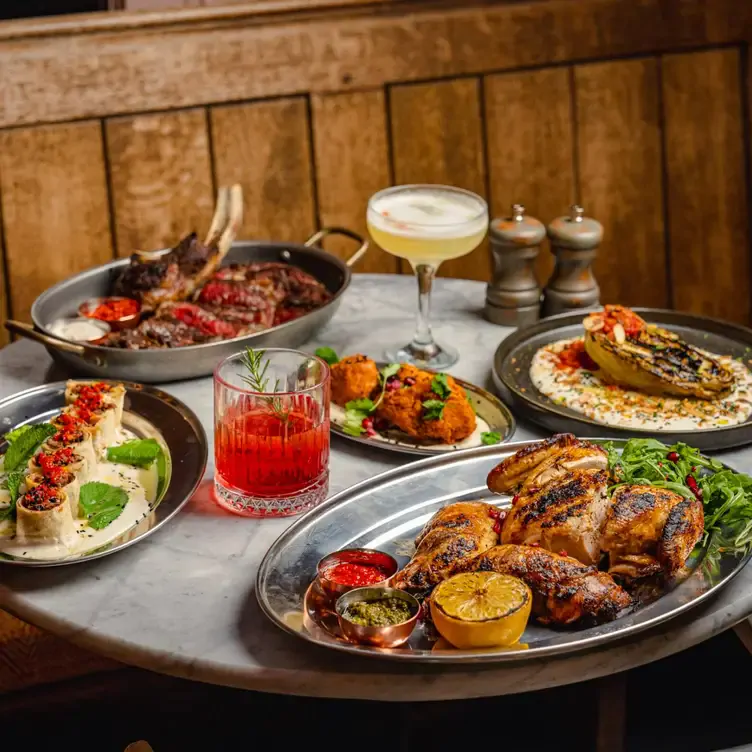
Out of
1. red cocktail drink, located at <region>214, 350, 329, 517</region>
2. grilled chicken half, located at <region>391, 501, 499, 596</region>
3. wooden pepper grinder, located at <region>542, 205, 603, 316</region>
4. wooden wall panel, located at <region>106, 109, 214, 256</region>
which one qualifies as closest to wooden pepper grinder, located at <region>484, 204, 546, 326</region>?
wooden pepper grinder, located at <region>542, 205, 603, 316</region>

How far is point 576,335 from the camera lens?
2719 mm

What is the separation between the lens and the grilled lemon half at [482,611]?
5.05ft

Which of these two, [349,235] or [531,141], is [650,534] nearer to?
[349,235]

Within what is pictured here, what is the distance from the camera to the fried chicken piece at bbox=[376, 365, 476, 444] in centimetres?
223

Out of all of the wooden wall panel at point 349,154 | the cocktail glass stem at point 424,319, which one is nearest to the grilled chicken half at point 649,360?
the cocktail glass stem at point 424,319

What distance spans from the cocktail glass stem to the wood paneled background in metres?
1.25

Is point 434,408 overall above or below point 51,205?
below

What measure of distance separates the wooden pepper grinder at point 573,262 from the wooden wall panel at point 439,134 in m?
1.13

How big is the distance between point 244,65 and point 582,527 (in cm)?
239

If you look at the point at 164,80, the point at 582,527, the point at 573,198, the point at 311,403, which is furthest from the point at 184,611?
the point at 573,198

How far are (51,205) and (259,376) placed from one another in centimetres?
176

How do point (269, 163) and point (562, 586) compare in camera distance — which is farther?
point (269, 163)

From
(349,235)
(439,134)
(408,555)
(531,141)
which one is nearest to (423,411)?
(408,555)

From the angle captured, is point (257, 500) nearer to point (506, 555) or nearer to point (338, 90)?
point (506, 555)
